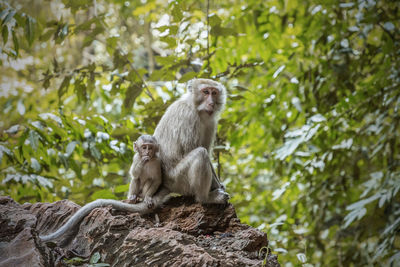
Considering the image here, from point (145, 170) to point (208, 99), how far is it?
3.87 ft

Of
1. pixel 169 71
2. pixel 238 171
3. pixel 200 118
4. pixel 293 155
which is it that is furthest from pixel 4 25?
pixel 238 171

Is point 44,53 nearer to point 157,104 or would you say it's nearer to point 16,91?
point 16,91

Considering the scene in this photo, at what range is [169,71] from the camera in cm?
535

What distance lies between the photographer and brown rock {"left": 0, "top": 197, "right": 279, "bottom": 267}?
2.78 metres

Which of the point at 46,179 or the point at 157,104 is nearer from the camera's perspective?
the point at 46,179

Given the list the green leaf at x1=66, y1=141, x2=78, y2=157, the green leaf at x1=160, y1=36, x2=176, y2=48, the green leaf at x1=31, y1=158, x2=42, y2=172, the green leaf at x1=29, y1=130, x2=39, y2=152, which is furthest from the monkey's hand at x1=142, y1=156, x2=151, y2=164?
the green leaf at x1=160, y1=36, x2=176, y2=48

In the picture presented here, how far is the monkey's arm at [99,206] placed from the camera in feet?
10.9

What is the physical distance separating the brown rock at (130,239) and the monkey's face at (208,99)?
124 cm

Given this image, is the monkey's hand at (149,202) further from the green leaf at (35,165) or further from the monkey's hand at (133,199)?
the green leaf at (35,165)

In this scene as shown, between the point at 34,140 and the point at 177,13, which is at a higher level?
the point at 177,13

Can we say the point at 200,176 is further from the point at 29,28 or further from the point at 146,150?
the point at 29,28

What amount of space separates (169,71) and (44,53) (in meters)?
6.66

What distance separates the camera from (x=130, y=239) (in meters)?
3.00

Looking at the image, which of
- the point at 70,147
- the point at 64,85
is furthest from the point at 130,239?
the point at 64,85
